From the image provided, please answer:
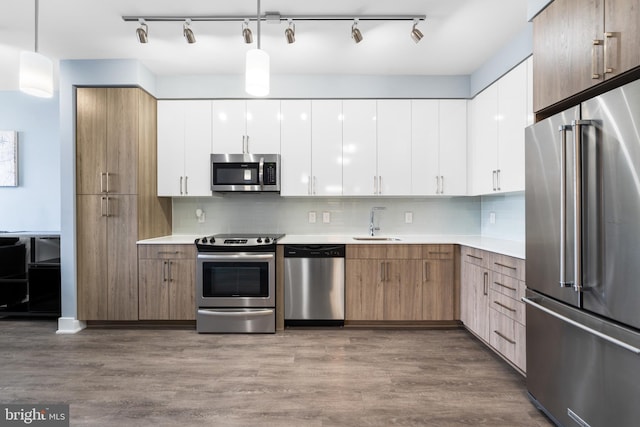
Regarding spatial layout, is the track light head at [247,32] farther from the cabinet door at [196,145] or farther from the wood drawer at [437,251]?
the wood drawer at [437,251]

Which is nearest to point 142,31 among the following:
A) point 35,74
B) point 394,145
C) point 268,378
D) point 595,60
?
point 35,74

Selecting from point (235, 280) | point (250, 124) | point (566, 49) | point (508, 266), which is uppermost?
point (250, 124)

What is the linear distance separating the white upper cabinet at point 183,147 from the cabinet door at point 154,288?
803mm

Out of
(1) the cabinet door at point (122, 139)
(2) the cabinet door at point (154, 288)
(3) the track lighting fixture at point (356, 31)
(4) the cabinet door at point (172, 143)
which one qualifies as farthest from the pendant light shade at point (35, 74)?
(3) the track lighting fixture at point (356, 31)

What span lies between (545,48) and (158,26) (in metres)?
2.73

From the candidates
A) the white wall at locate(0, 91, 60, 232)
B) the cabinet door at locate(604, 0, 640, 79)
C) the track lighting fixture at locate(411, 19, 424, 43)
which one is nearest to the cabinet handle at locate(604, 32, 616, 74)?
the cabinet door at locate(604, 0, 640, 79)

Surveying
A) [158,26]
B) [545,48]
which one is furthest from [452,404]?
[158,26]

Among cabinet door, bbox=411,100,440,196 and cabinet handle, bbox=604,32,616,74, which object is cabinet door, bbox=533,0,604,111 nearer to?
cabinet handle, bbox=604,32,616,74

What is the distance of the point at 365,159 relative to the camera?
3609 millimetres

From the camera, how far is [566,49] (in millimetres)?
1699

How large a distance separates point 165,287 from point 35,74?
204 cm

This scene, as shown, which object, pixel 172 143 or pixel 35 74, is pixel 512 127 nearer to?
pixel 172 143

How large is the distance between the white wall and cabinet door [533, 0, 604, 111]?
5.07 m

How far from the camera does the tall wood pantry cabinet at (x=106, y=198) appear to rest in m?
3.29
